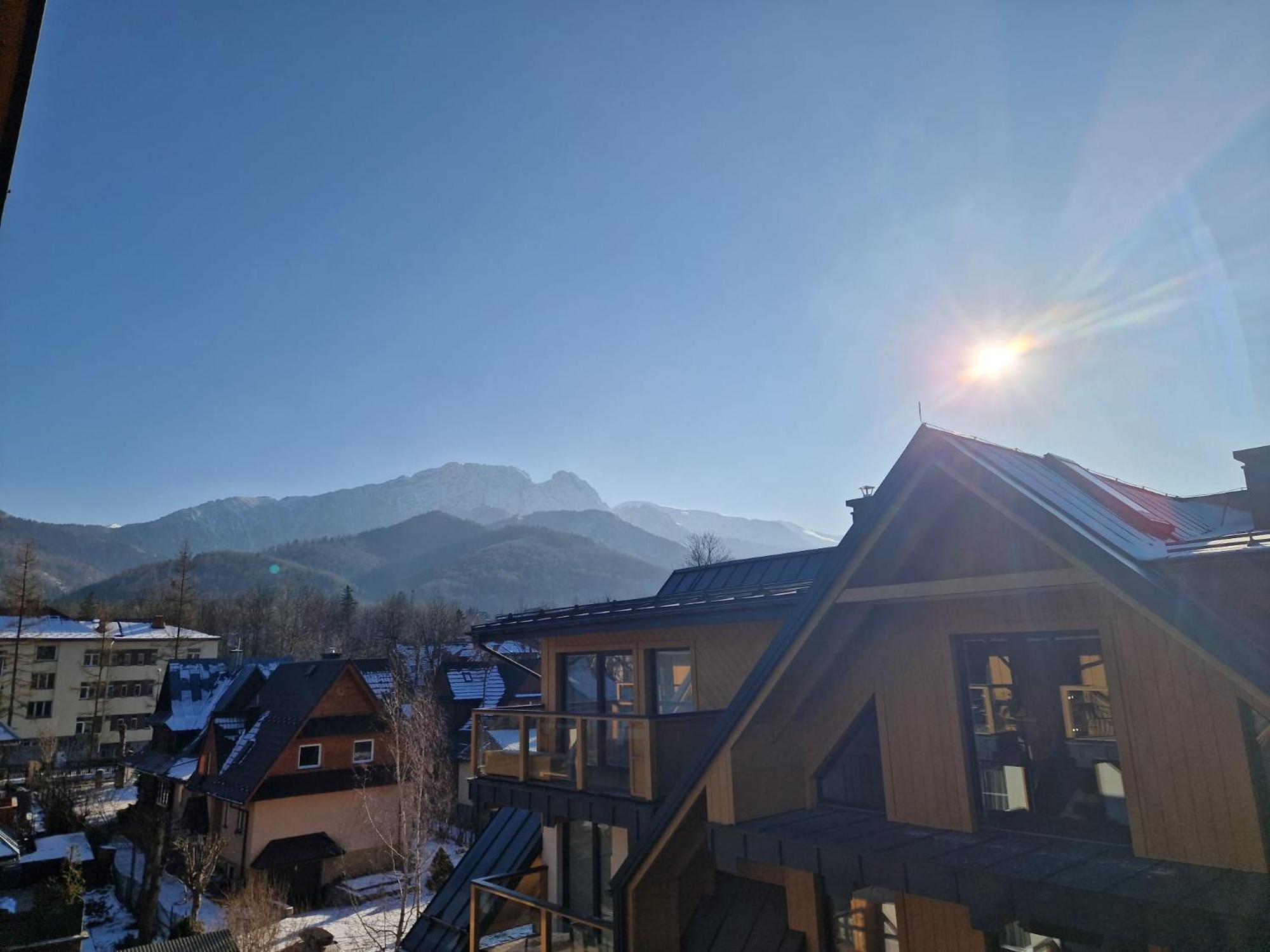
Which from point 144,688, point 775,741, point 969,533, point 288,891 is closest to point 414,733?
point 288,891

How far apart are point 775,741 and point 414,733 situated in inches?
880

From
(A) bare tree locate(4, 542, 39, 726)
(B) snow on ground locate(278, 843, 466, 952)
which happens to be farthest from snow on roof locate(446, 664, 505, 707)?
(A) bare tree locate(4, 542, 39, 726)

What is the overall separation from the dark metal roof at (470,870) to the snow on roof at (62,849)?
58.9ft

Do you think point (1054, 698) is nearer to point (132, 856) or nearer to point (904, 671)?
point (904, 671)

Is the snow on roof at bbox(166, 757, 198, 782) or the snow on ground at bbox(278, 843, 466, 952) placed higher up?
the snow on roof at bbox(166, 757, 198, 782)

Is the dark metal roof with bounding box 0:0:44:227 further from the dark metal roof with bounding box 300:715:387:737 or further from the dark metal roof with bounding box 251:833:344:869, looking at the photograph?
the dark metal roof with bounding box 300:715:387:737

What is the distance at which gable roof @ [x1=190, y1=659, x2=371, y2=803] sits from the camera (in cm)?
2803

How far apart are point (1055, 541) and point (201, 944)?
2215 centimetres

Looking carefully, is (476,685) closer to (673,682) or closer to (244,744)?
(244,744)

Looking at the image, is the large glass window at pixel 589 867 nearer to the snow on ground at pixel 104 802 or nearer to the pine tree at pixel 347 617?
the snow on ground at pixel 104 802

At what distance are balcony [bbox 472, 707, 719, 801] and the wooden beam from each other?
3.47 meters

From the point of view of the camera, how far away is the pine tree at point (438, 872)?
1014 inches

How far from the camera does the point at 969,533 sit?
24.0 ft

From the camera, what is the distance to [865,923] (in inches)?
308
